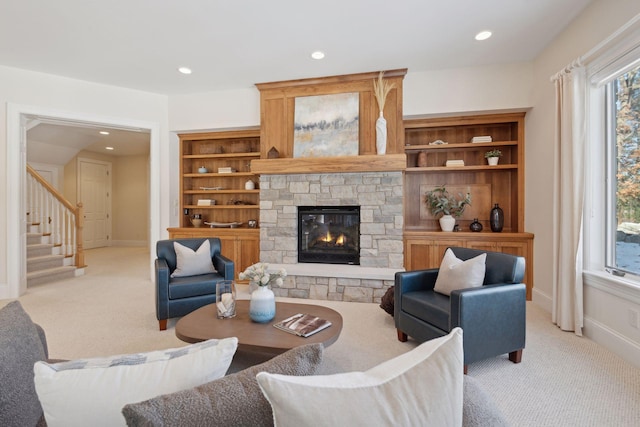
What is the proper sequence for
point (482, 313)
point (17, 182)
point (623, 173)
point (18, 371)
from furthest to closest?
point (17, 182), point (623, 173), point (482, 313), point (18, 371)

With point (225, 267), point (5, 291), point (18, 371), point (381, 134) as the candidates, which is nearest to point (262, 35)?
point (381, 134)

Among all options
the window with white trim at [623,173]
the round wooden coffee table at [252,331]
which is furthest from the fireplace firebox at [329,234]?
the window with white trim at [623,173]

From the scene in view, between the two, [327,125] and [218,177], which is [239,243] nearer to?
[218,177]

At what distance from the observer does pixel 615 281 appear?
2438mm

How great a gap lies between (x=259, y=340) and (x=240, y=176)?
3.73 metres

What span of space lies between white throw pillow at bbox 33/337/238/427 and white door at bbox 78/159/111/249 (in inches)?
354

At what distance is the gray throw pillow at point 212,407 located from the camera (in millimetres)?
567

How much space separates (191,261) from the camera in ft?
10.9

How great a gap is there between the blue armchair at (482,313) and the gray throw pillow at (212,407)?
5.72ft

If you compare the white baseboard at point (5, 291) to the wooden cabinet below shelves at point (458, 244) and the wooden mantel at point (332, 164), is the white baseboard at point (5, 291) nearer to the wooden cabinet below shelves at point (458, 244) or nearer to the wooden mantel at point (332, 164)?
the wooden mantel at point (332, 164)

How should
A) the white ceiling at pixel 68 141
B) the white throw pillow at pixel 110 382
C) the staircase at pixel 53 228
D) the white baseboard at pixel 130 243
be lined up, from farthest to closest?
the white baseboard at pixel 130 243, the white ceiling at pixel 68 141, the staircase at pixel 53 228, the white throw pillow at pixel 110 382

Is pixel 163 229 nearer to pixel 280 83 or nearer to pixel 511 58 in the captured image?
pixel 280 83

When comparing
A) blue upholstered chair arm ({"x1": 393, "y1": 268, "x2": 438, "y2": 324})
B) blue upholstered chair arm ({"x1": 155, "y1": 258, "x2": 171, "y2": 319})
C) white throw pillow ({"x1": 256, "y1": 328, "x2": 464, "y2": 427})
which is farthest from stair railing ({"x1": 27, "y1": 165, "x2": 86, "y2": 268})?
white throw pillow ({"x1": 256, "y1": 328, "x2": 464, "y2": 427})

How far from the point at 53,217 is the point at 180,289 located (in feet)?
13.7
